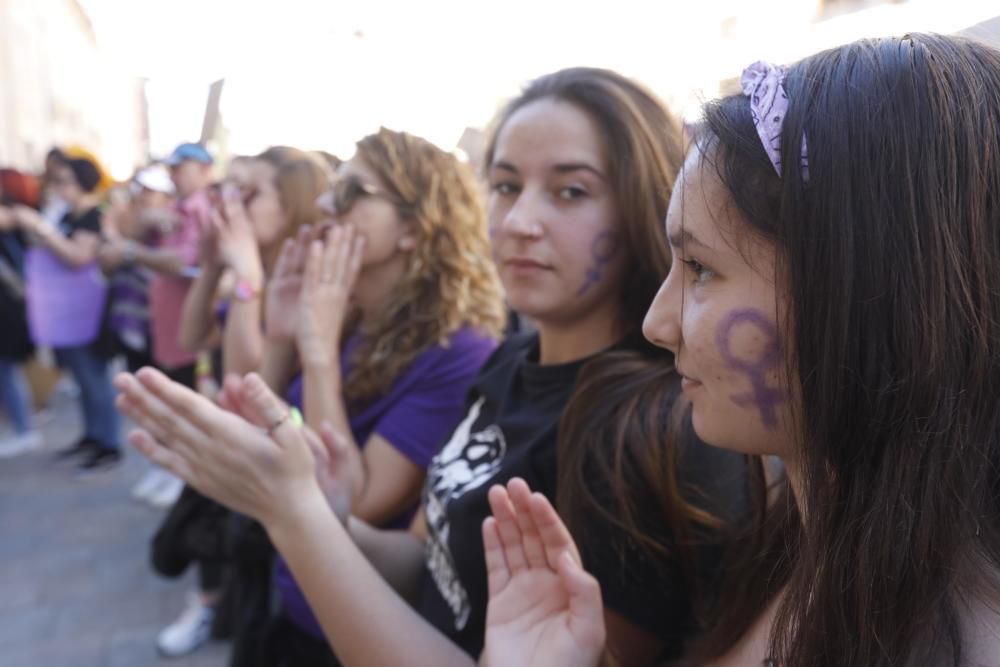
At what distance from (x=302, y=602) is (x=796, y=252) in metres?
1.54

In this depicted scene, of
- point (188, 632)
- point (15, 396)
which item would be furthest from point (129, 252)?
point (188, 632)

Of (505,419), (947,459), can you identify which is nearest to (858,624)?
(947,459)

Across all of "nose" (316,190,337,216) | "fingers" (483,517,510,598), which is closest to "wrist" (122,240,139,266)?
"nose" (316,190,337,216)

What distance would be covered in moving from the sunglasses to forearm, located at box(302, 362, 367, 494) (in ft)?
1.56

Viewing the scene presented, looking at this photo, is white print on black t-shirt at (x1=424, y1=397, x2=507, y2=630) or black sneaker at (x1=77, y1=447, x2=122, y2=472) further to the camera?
black sneaker at (x1=77, y1=447, x2=122, y2=472)

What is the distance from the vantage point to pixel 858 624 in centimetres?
76

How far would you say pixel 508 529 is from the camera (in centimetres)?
116

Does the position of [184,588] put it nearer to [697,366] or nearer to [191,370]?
[191,370]

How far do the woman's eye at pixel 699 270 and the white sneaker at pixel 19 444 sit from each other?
20.4 feet

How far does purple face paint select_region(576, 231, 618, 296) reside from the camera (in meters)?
1.48

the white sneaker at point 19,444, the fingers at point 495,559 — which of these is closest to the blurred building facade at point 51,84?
the white sneaker at point 19,444

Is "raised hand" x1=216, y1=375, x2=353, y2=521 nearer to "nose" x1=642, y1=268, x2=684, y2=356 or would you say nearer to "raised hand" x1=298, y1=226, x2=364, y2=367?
"raised hand" x1=298, y1=226, x2=364, y2=367

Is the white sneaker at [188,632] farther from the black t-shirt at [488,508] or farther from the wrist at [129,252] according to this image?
the black t-shirt at [488,508]

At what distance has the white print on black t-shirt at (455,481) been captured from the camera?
1.43m
